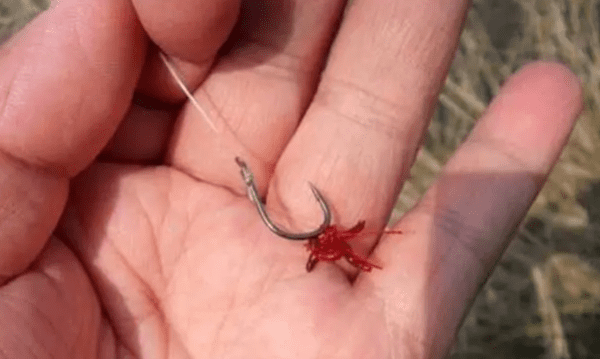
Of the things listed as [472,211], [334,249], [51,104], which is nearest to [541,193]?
[472,211]

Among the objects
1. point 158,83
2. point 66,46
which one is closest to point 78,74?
point 66,46

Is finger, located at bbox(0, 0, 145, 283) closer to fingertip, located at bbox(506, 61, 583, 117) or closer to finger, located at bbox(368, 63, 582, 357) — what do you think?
finger, located at bbox(368, 63, 582, 357)

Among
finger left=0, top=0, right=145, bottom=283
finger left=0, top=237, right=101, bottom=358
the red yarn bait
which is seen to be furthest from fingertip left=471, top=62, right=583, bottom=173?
finger left=0, top=237, right=101, bottom=358

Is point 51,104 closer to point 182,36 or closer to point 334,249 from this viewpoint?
point 182,36

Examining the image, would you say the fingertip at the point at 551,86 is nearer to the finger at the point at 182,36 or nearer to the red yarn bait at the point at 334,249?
the red yarn bait at the point at 334,249

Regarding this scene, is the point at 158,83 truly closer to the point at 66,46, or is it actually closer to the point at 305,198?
the point at 66,46

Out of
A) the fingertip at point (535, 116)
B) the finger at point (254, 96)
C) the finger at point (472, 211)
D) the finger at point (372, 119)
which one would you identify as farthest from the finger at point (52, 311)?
the fingertip at point (535, 116)
